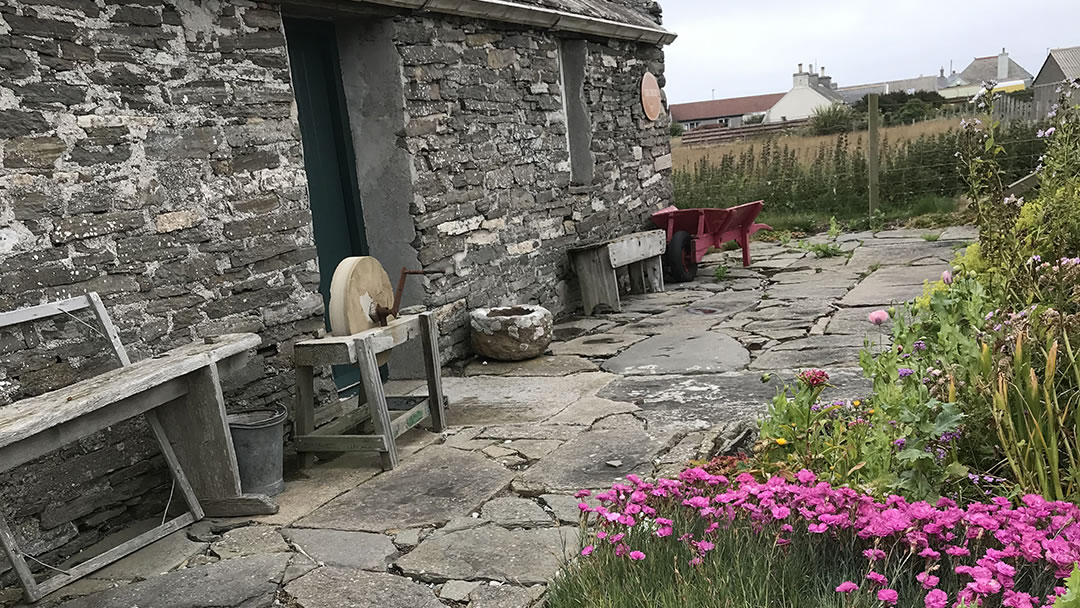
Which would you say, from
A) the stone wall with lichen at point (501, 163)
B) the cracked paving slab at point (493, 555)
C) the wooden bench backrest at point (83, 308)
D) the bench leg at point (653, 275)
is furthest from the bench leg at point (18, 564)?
the bench leg at point (653, 275)

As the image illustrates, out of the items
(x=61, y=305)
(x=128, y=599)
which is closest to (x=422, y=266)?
(x=61, y=305)

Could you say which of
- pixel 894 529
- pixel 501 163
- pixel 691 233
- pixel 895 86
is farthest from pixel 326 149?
pixel 895 86

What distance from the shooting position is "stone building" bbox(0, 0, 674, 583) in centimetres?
376

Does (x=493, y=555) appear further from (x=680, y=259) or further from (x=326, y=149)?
(x=680, y=259)

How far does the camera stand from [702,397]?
504cm

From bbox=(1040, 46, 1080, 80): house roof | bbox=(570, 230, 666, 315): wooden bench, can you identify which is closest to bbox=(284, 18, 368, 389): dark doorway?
bbox=(570, 230, 666, 315): wooden bench

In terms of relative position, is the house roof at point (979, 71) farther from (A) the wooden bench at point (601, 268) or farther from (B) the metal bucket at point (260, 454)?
(B) the metal bucket at point (260, 454)

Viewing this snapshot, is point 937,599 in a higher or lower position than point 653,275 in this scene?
higher

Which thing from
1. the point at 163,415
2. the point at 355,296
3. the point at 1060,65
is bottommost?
the point at 163,415

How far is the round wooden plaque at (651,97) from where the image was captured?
388 inches

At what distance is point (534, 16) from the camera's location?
23.9ft

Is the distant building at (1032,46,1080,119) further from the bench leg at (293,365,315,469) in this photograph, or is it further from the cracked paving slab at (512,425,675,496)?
the bench leg at (293,365,315,469)

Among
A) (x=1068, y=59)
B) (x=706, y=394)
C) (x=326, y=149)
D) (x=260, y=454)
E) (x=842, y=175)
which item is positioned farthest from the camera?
(x=1068, y=59)

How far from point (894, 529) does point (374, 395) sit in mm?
2680
